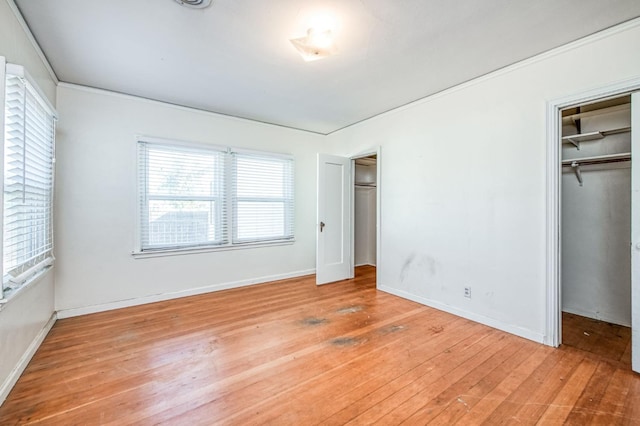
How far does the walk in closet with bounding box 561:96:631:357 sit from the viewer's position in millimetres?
2809

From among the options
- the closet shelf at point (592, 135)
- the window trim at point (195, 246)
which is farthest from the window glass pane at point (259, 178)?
the closet shelf at point (592, 135)

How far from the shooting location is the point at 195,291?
12.7ft

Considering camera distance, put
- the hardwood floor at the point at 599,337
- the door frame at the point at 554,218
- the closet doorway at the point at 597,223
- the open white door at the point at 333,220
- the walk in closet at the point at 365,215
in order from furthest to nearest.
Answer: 1. the walk in closet at the point at 365,215
2. the open white door at the point at 333,220
3. the closet doorway at the point at 597,223
4. the door frame at the point at 554,218
5. the hardwood floor at the point at 599,337

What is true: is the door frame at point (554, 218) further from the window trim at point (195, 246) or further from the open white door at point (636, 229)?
the window trim at point (195, 246)

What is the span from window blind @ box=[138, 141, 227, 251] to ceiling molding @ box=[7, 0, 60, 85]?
960 mm

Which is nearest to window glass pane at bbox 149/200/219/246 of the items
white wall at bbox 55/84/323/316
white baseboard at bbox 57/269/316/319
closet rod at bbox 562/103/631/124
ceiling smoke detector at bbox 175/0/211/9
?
white wall at bbox 55/84/323/316

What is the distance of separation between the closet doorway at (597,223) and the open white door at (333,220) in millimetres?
2715

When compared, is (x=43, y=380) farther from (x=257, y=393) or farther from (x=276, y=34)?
(x=276, y=34)

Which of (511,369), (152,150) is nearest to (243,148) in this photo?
(152,150)

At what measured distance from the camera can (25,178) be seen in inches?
82.5

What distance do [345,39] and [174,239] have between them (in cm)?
308

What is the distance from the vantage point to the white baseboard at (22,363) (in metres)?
1.77

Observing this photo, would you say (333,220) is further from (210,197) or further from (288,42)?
(288,42)

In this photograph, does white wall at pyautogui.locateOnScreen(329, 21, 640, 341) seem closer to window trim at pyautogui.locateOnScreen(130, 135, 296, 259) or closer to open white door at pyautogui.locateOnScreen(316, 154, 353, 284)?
open white door at pyautogui.locateOnScreen(316, 154, 353, 284)
